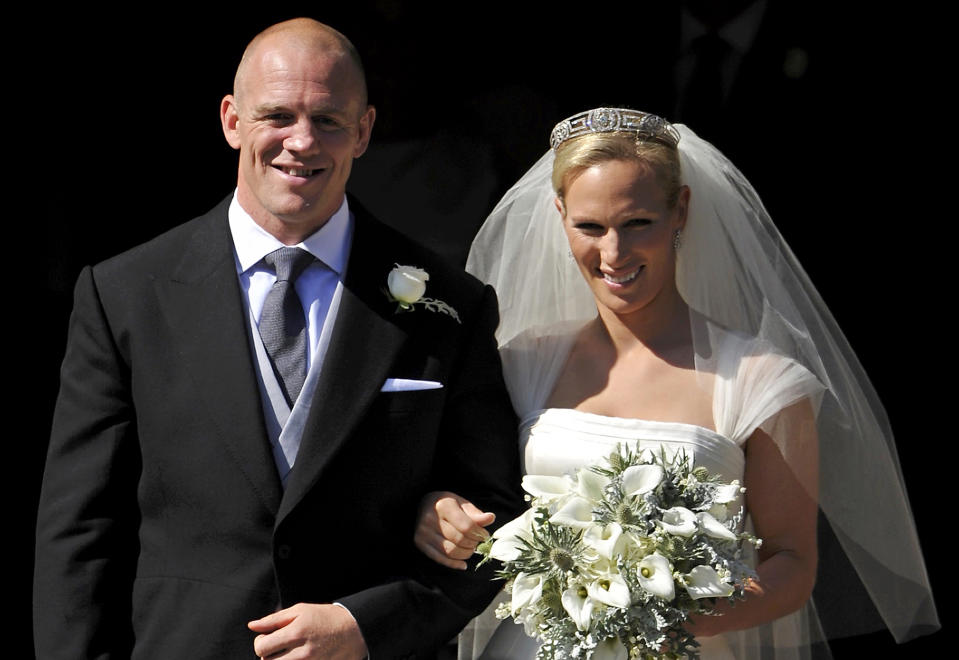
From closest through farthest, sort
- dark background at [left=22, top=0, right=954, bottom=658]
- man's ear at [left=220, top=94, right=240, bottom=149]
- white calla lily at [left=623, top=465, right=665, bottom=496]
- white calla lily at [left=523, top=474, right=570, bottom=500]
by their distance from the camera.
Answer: white calla lily at [left=623, top=465, right=665, bottom=496], white calla lily at [left=523, top=474, right=570, bottom=500], man's ear at [left=220, top=94, right=240, bottom=149], dark background at [left=22, top=0, right=954, bottom=658]

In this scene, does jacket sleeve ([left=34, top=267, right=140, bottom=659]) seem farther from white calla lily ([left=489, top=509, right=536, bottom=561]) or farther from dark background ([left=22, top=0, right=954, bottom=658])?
dark background ([left=22, top=0, right=954, bottom=658])

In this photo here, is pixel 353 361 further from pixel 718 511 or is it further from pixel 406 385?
pixel 718 511

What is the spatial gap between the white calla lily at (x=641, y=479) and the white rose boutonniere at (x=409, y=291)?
605mm

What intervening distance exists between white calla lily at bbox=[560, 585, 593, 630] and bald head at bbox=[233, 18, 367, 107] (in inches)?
47.4

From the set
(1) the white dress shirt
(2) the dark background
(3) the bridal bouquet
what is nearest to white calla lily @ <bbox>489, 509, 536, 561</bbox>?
(3) the bridal bouquet

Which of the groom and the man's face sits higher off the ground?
the man's face

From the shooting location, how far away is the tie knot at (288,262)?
9.93 feet

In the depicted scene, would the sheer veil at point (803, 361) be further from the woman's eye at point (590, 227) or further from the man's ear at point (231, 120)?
the man's ear at point (231, 120)

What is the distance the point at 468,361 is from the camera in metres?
3.14

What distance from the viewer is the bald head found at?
3.05 meters

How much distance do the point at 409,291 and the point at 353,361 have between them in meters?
0.22

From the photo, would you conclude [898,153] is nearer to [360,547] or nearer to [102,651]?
[360,547]

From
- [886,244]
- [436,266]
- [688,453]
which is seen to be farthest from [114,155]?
[886,244]

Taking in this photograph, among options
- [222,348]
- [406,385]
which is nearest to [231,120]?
[222,348]
